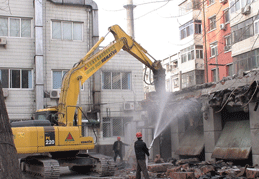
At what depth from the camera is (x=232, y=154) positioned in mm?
14453

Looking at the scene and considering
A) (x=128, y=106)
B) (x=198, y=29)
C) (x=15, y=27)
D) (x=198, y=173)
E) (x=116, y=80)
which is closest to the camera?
(x=198, y=173)

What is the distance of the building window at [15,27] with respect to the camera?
23516 millimetres

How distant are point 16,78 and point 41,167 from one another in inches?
451

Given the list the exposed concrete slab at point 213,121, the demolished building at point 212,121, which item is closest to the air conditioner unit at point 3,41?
the demolished building at point 212,121

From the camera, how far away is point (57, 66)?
24125 mm

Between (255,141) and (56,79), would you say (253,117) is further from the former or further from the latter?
(56,79)

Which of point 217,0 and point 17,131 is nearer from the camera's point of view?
point 17,131

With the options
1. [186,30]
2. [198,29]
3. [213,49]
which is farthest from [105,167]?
[186,30]

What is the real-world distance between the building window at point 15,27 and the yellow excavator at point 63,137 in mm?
10027

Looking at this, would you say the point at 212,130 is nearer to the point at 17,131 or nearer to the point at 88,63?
the point at 88,63

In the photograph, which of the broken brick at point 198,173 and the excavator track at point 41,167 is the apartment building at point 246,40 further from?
the excavator track at point 41,167

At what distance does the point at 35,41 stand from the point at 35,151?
11968 mm

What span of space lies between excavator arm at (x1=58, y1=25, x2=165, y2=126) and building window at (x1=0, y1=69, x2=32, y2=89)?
932 cm

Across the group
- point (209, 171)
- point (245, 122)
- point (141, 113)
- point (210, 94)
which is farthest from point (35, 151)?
point (141, 113)
